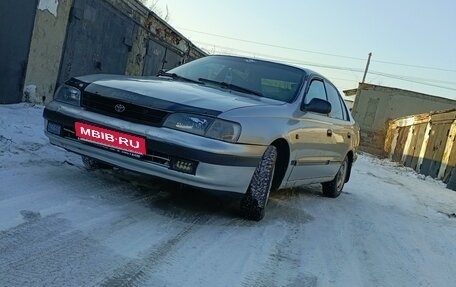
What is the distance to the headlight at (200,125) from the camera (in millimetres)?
4012

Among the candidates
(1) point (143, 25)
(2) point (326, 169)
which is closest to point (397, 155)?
(1) point (143, 25)

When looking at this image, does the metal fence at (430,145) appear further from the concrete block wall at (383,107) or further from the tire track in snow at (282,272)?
the tire track in snow at (282,272)

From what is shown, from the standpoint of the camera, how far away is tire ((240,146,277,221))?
4.48m

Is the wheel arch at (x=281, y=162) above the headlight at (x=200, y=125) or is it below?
below

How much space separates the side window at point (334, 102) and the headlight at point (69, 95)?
3.11 metres

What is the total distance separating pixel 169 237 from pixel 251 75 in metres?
2.34

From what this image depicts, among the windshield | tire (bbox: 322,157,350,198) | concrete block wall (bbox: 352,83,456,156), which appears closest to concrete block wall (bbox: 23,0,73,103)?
the windshield

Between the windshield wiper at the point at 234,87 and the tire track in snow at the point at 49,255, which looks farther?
the windshield wiper at the point at 234,87

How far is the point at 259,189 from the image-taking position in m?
4.53

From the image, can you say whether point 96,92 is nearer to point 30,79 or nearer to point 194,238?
point 194,238

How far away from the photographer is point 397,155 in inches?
1260

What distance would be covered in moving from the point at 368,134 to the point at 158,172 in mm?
40449

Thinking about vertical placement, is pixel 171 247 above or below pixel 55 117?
below

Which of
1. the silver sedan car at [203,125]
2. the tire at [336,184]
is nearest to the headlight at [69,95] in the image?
the silver sedan car at [203,125]
